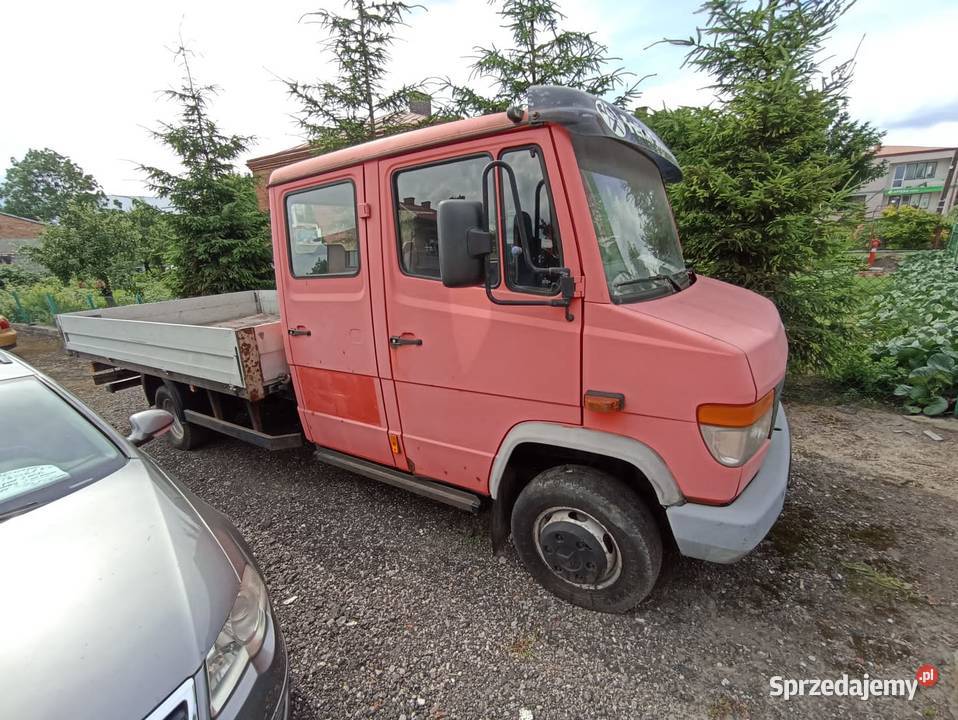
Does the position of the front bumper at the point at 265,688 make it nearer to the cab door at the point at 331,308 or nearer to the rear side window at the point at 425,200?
the cab door at the point at 331,308

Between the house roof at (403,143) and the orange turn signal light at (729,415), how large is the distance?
1.61 metres

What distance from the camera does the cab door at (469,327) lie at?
2.09m

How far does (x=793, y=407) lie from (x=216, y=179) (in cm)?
1043

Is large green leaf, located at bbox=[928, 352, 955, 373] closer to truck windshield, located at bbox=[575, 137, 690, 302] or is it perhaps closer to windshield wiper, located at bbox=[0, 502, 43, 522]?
truck windshield, located at bbox=[575, 137, 690, 302]

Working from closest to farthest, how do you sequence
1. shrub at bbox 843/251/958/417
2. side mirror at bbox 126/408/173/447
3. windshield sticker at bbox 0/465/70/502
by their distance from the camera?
windshield sticker at bbox 0/465/70/502
side mirror at bbox 126/408/173/447
shrub at bbox 843/251/958/417

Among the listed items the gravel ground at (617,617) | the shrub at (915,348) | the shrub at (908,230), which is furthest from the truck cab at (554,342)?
the shrub at (908,230)

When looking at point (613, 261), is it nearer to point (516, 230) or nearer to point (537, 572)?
point (516, 230)

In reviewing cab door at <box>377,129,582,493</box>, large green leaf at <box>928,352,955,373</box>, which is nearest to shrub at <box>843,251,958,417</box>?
large green leaf at <box>928,352,955,373</box>

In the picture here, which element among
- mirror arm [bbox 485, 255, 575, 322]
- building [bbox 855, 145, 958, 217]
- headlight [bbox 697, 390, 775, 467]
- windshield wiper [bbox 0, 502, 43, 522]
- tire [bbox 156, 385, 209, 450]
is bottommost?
tire [bbox 156, 385, 209, 450]

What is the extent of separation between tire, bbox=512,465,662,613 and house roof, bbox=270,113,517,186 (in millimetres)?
1856

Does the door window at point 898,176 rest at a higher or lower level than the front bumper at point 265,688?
higher

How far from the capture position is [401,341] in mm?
2641

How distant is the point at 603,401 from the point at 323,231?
7.32ft

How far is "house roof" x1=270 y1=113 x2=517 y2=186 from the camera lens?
7.07 feet
